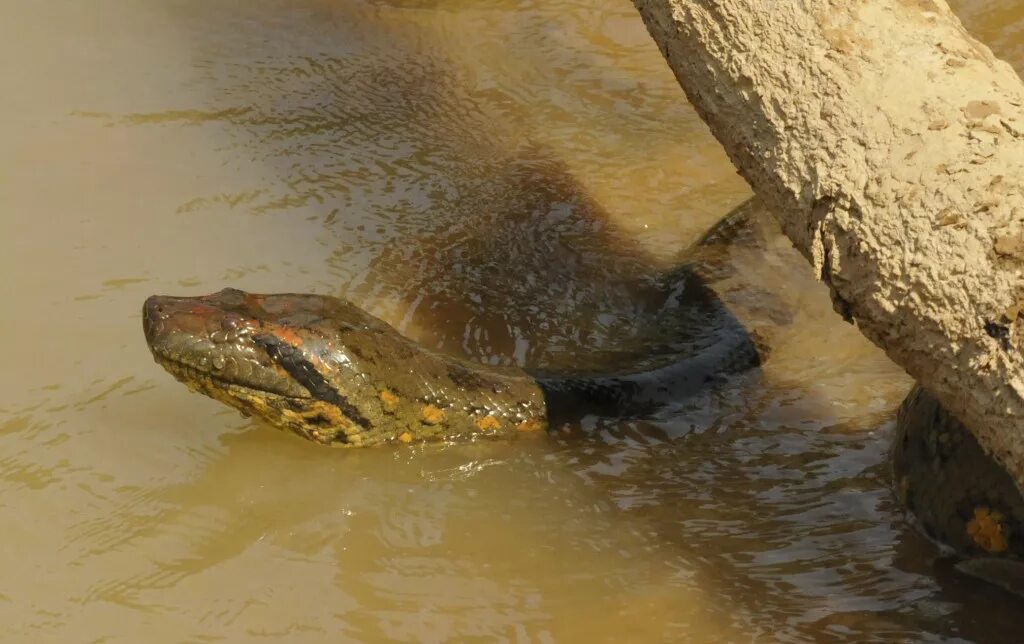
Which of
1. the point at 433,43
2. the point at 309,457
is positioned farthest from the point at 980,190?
the point at 433,43

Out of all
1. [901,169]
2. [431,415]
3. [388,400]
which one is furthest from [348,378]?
[901,169]

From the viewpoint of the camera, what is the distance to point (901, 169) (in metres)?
2.83

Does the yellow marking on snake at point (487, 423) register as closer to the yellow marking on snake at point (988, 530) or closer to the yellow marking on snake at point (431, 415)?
the yellow marking on snake at point (431, 415)

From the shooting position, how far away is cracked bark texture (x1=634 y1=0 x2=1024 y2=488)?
8.91 feet

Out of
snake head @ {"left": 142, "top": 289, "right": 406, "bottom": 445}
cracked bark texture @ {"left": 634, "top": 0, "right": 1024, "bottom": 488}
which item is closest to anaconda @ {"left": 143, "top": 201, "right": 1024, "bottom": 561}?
snake head @ {"left": 142, "top": 289, "right": 406, "bottom": 445}

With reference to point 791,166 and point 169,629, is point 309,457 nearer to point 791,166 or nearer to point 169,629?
point 169,629

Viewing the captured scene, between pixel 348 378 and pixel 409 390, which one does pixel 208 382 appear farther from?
pixel 409 390

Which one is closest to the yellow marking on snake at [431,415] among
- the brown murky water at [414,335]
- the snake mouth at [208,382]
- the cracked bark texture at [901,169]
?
the brown murky water at [414,335]

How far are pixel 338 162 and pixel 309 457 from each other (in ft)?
6.95

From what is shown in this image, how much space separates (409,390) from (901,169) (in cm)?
201

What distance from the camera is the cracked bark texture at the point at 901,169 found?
271cm

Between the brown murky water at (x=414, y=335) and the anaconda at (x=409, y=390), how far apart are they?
103 millimetres

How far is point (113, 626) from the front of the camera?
11.1 feet

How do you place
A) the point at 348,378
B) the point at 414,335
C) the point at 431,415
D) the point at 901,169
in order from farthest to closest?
the point at 414,335, the point at 431,415, the point at 348,378, the point at 901,169
